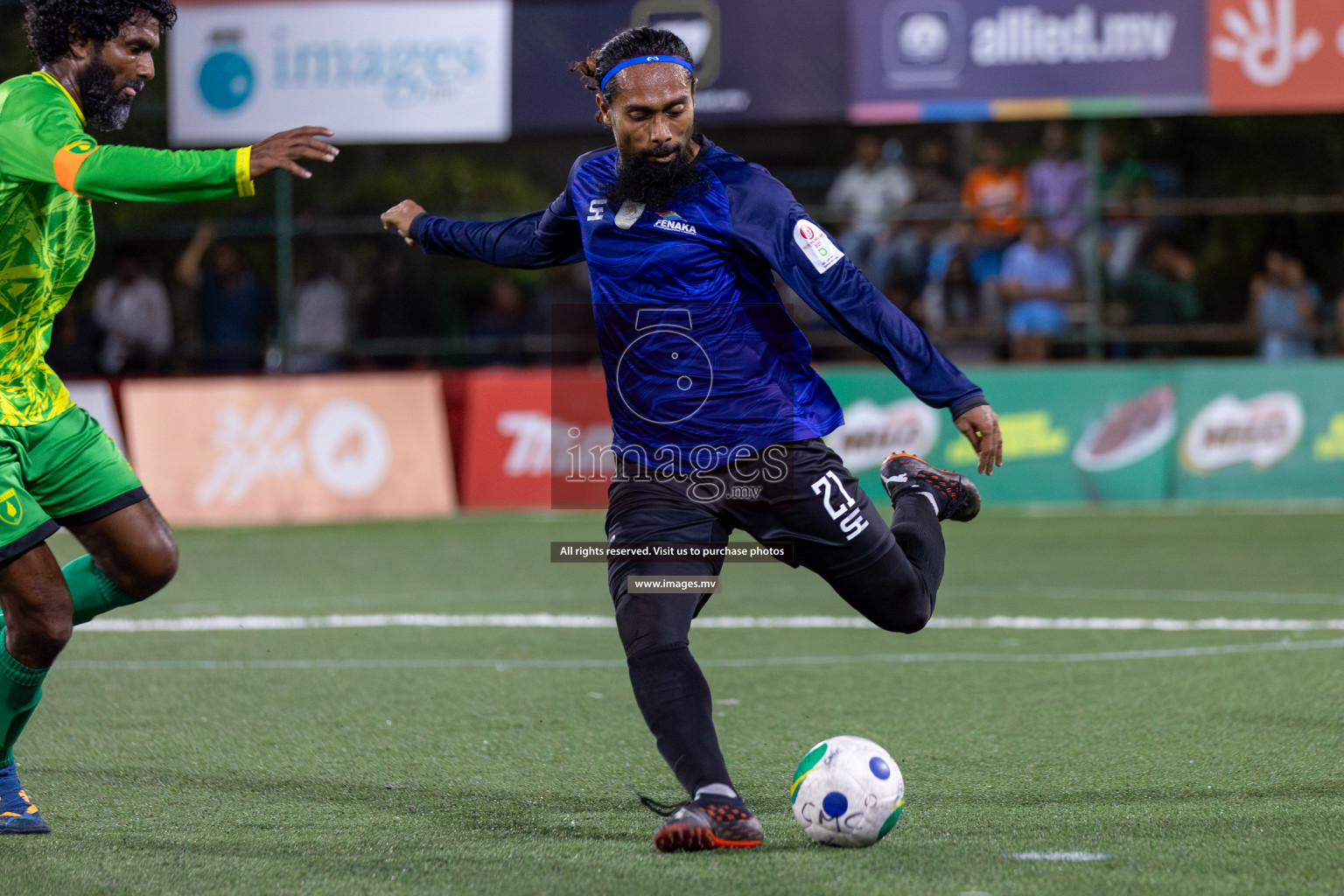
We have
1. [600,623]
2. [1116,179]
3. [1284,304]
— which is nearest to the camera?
[600,623]

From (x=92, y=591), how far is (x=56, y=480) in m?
0.42

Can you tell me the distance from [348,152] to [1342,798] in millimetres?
18126

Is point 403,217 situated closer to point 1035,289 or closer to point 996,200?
point 1035,289

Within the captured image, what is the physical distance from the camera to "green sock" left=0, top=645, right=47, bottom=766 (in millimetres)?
4922

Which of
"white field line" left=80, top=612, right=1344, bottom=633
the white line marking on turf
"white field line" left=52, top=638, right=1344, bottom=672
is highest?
"white field line" left=52, top=638, right=1344, bottom=672

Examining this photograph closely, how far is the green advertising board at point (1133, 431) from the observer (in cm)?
1448

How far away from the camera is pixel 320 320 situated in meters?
17.3

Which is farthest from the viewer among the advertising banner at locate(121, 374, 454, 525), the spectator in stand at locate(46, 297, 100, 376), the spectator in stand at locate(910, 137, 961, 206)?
the spectator in stand at locate(46, 297, 100, 376)

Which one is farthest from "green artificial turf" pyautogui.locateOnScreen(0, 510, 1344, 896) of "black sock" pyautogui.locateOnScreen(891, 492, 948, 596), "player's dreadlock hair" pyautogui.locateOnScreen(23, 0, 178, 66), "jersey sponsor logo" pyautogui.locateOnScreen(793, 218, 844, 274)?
"player's dreadlock hair" pyautogui.locateOnScreen(23, 0, 178, 66)

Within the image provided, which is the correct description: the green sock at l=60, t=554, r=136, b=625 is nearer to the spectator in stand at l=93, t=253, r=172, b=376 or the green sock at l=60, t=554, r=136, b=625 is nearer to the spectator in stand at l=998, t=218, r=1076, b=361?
the spectator in stand at l=998, t=218, r=1076, b=361

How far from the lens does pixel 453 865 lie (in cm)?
438

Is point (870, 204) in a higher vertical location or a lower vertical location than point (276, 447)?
higher

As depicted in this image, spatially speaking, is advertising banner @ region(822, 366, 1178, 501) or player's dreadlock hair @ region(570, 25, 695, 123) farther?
advertising banner @ region(822, 366, 1178, 501)

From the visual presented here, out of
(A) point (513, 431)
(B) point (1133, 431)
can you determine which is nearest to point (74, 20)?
(A) point (513, 431)
